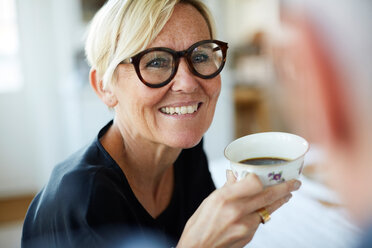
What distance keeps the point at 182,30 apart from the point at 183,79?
0.32ft

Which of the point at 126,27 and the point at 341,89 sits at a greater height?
the point at 126,27

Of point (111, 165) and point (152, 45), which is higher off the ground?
point (152, 45)

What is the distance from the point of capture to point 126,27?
0.71 metres

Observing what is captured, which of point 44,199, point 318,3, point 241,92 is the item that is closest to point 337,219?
point 318,3

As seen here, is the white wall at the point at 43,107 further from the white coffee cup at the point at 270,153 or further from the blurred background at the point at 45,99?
the white coffee cup at the point at 270,153

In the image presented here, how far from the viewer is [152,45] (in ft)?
2.29

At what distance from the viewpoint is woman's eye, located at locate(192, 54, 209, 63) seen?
0.69 m

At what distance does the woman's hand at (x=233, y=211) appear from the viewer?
56cm

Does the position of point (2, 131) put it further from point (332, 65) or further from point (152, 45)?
point (332, 65)

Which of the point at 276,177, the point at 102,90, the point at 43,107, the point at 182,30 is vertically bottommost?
the point at 43,107

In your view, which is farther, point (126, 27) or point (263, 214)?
point (126, 27)

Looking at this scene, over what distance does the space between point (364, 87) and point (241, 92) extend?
259cm

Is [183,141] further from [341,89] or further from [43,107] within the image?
[43,107]

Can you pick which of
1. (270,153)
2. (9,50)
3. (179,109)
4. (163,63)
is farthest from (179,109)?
(9,50)
